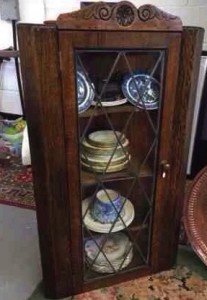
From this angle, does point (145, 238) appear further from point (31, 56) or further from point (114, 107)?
point (31, 56)

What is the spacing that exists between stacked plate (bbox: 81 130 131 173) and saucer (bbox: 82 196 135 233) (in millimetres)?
142

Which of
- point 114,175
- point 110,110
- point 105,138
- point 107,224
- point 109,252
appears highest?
point 110,110

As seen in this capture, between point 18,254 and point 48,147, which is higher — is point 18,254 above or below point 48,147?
below

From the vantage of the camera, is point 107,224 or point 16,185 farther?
point 16,185

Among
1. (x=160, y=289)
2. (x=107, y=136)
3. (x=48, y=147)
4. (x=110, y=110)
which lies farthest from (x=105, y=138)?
(x=160, y=289)

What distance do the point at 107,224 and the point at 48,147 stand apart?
0.41 metres

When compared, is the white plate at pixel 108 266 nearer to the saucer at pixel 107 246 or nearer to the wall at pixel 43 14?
the saucer at pixel 107 246

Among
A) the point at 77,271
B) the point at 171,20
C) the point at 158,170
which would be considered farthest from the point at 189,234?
the point at 171,20

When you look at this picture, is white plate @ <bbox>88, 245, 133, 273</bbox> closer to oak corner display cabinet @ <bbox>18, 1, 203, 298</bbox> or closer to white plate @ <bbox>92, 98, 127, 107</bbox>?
oak corner display cabinet @ <bbox>18, 1, 203, 298</bbox>

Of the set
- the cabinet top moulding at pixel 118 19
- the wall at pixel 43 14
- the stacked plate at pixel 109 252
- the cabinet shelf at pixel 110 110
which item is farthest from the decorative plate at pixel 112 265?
the wall at pixel 43 14

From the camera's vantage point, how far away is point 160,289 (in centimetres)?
122

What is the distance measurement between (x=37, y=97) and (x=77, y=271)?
682 millimetres

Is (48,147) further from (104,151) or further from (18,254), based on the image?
(18,254)

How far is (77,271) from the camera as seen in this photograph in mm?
1153
